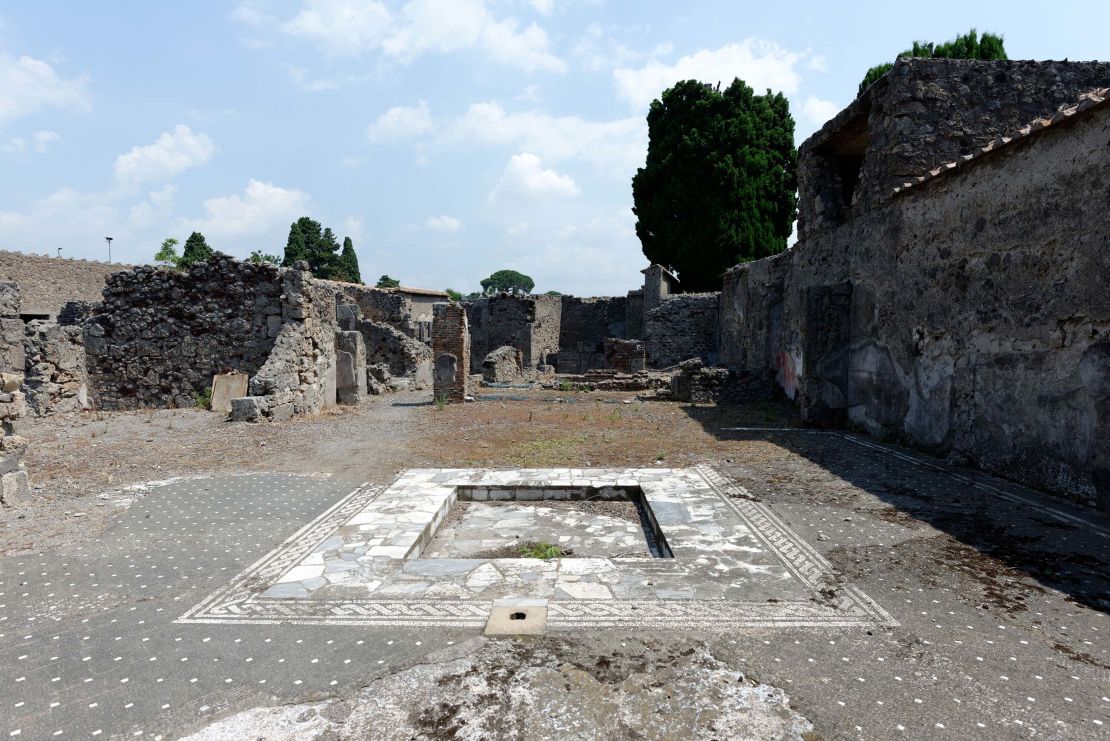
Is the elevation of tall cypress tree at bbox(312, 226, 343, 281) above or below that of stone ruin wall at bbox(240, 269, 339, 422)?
above

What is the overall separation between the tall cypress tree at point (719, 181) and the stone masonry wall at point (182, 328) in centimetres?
2431

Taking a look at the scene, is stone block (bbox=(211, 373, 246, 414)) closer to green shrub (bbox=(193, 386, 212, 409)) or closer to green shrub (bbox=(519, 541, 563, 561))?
green shrub (bbox=(193, 386, 212, 409))

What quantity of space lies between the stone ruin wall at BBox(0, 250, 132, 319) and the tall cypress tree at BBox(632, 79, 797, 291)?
27.7 metres

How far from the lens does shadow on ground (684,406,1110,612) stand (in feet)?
12.7

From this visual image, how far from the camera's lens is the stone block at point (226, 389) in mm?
11586

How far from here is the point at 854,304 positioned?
10.2m

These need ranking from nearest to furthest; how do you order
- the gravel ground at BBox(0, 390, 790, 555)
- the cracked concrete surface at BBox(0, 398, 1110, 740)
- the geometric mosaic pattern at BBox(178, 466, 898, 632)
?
the cracked concrete surface at BBox(0, 398, 1110, 740)
the geometric mosaic pattern at BBox(178, 466, 898, 632)
the gravel ground at BBox(0, 390, 790, 555)

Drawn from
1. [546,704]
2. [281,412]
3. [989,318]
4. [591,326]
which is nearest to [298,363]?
[281,412]

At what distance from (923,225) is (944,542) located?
208 inches

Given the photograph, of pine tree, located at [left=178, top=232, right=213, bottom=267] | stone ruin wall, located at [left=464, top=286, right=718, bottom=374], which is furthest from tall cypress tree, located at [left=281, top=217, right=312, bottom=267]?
stone ruin wall, located at [left=464, top=286, right=718, bottom=374]

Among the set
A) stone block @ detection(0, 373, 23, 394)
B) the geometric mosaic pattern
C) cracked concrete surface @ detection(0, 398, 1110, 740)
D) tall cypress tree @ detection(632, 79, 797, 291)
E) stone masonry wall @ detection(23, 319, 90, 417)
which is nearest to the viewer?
cracked concrete surface @ detection(0, 398, 1110, 740)

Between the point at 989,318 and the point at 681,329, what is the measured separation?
1776 centimetres

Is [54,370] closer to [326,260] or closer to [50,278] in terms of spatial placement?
[50,278]

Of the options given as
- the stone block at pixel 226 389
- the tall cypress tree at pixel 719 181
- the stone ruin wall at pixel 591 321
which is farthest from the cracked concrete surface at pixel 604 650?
the tall cypress tree at pixel 719 181
